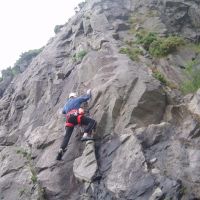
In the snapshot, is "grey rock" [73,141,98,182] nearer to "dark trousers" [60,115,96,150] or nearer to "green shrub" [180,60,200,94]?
"dark trousers" [60,115,96,150]

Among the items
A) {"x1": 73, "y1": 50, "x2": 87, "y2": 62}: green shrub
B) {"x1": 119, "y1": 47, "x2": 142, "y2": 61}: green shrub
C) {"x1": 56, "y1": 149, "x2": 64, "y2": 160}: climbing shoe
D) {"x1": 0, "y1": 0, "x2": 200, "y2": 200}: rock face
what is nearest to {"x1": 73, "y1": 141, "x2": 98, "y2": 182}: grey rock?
{"x1": 0, "y1": 0, "x2": 200, "y2": 200}: rock face

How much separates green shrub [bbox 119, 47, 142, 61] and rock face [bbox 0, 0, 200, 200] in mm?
302

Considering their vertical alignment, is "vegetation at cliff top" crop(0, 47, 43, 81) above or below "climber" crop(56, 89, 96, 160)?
above

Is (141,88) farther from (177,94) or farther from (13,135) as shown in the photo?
(13,135)

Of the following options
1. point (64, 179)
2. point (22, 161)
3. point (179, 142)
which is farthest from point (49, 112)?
point (179, 142)

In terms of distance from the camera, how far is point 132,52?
61.1 feet

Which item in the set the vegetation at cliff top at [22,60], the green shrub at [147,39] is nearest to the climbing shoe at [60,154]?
the green shrub at [147,39]

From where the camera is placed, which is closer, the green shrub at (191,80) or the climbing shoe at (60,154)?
the climbing shoe at (60,154)

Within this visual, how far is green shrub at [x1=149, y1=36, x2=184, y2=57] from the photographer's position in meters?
18.7

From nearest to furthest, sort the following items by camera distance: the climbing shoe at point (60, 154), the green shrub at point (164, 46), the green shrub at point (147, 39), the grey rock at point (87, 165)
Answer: the grey rock at point (87, 165) < the climbing shoe at point (60, 154) < the green shrub at point (164, 46) < the green shrub at point (147, 39)

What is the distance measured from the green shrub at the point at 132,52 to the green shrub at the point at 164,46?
69 centimetres

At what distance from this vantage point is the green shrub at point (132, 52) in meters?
18.1

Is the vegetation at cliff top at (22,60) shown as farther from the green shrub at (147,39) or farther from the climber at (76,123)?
the climber at (76,123)

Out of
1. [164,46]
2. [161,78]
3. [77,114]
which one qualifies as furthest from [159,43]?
[77,114]
